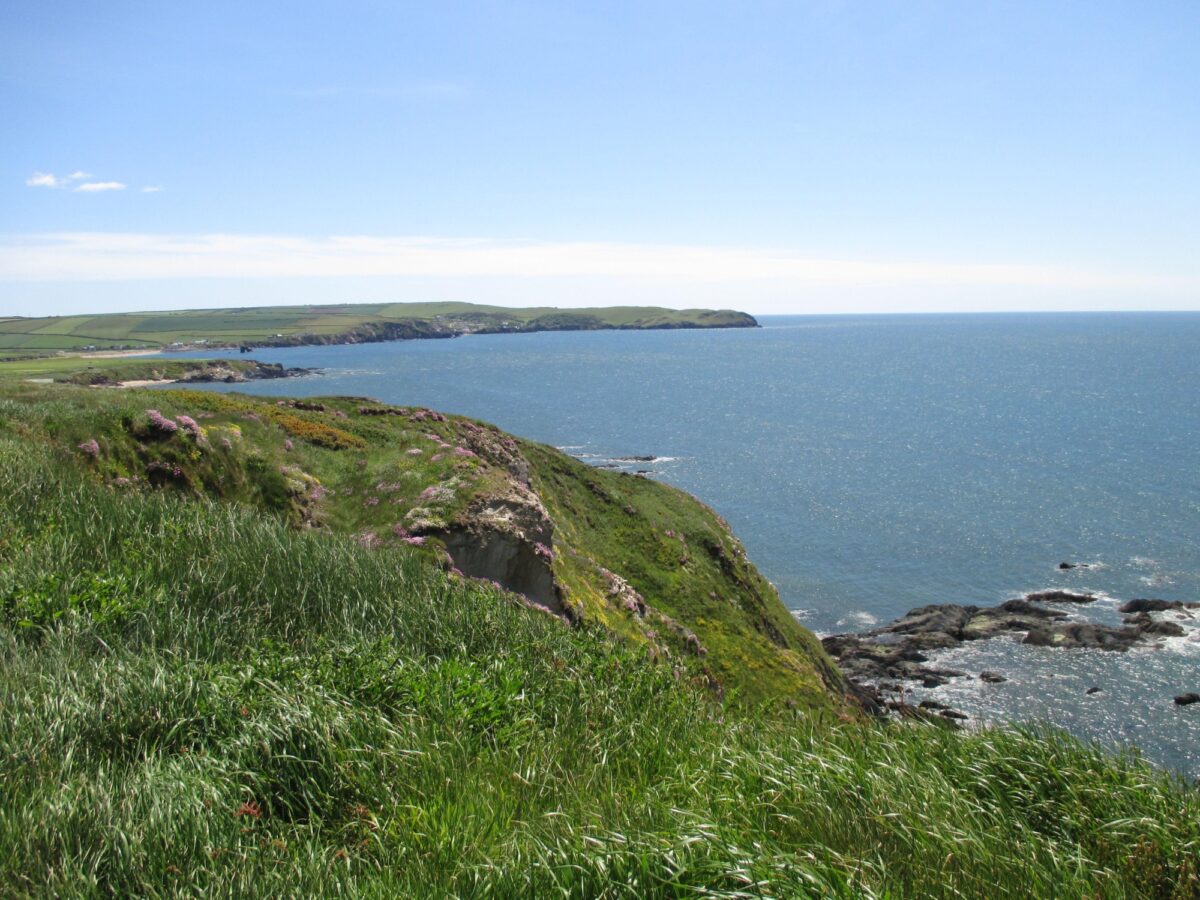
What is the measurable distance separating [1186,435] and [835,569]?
69.6 m

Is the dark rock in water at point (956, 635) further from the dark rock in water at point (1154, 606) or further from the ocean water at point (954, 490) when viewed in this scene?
the dark rock in water at point (1154, 606)

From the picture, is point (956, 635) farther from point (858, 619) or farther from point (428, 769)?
point (428, 769)

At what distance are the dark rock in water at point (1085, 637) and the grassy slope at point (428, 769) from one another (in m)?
41.5

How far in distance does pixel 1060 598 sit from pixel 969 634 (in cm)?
902

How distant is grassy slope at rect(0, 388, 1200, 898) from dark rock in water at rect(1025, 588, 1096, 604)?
4815 centimetres

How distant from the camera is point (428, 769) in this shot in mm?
8969

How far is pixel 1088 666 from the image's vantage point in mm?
44438

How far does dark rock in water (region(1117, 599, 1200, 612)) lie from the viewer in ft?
167

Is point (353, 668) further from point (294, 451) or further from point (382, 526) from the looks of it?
point (294, 451)

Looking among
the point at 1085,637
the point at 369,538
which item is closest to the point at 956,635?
the point at 1085,637

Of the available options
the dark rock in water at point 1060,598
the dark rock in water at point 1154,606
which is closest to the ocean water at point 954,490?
the dark rock in water at point 1060,598

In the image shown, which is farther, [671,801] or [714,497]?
[714,497]

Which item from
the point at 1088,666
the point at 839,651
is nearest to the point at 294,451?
the point at 839,651

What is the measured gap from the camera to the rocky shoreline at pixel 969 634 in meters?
44.7
